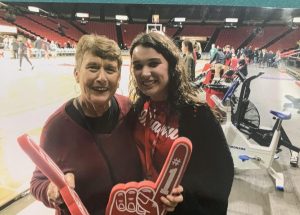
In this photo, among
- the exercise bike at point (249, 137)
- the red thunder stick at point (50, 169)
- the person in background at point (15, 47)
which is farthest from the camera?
the exercise bike at point (249, 137)

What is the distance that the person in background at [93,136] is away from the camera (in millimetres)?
483

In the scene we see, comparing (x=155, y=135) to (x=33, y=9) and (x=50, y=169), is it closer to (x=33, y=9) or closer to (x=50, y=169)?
(x=50, y=169)

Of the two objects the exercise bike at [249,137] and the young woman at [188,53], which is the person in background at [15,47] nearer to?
the young woman at [188,53]

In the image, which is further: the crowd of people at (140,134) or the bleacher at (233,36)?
the bleacher at (233,36)

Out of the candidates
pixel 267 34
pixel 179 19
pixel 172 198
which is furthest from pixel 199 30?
pixel 172 198

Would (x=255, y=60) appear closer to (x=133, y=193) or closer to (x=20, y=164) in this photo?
(x=133, y=193)

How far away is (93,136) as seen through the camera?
0.53 metres

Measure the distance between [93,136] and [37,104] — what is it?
1.32 ft

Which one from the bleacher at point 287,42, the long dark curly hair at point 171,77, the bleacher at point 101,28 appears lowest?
the long dark curly hair at point 171,77

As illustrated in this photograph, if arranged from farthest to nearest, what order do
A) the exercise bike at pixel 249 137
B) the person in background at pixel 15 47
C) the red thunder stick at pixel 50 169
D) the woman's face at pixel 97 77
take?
the exercise bike at pixel 249 137, the person in background at pixel 15 47, the woman's face at pixel 97 77, the red thunder stick at pixel 50 169

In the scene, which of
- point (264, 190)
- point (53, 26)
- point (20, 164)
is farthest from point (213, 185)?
point (264, 190)

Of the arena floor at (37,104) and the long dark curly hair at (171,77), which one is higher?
the long dark curly hair at (171,77)

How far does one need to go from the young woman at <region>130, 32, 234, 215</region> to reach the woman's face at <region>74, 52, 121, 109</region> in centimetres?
4

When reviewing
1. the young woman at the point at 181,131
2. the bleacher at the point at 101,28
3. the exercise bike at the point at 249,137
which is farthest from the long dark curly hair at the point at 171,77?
the exercise bike at the point at 249,137
